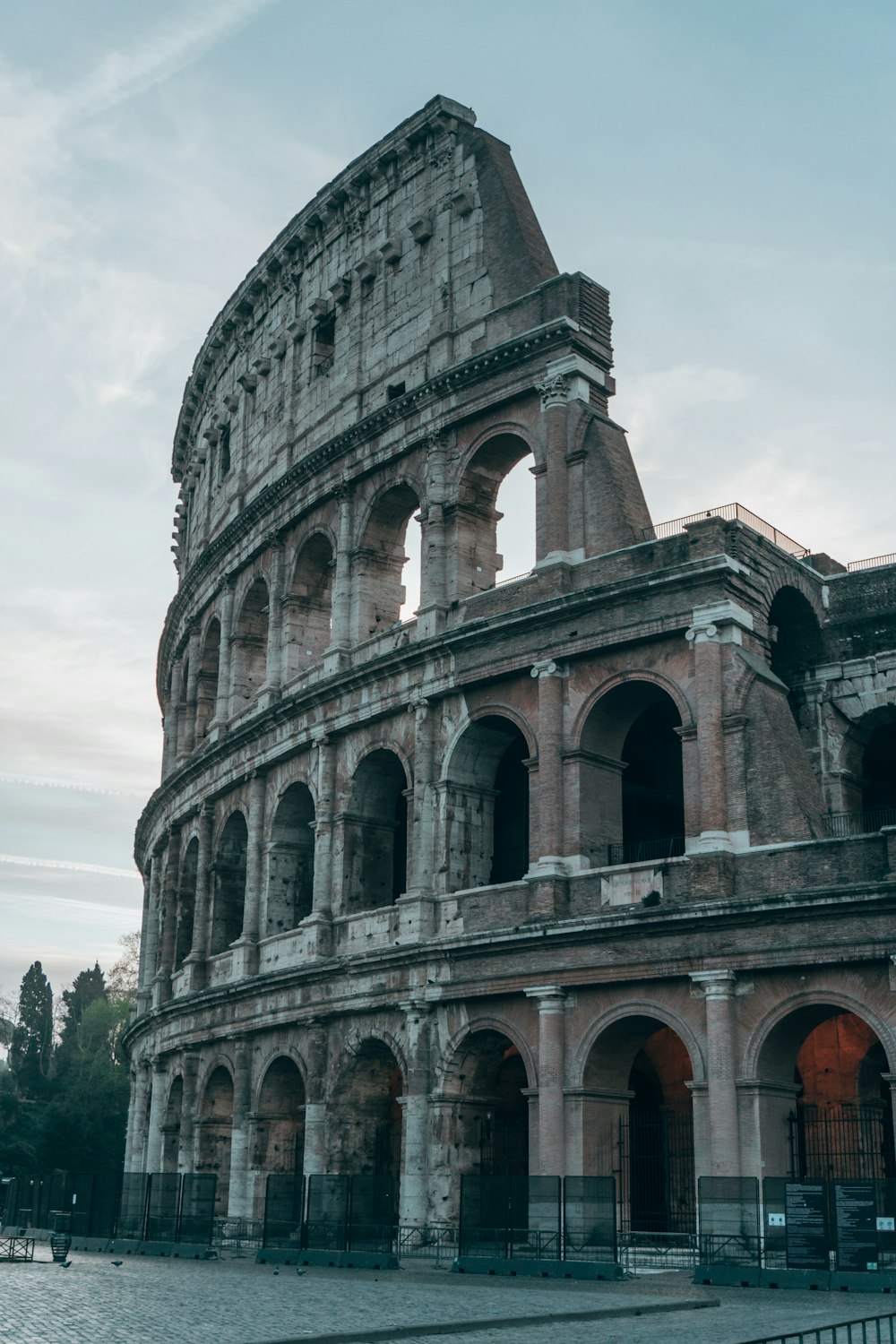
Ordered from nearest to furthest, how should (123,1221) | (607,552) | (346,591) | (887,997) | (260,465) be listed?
(887,997) < (607,552) < (123,1221) < (346,591) < (260,465)

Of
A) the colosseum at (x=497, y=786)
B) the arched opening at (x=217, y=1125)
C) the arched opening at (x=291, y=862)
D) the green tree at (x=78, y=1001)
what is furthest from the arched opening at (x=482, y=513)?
the green tree at (x=78, y=1001)

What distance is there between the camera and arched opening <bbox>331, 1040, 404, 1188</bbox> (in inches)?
1003

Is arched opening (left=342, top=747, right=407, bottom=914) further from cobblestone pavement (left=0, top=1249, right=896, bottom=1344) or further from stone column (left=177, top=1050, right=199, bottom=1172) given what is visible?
cobblestone pavement (left=0, top=1249, right=896, bottom=1344)

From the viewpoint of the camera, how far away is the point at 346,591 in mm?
28766

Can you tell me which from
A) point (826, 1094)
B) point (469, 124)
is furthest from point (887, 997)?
point (469, 124)

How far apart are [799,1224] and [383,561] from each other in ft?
52.0

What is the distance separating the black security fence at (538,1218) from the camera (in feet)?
59.8

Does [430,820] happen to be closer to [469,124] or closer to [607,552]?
[607,552]

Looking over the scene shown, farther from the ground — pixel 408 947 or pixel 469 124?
pixel 469 124

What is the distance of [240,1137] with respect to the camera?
2791 cm

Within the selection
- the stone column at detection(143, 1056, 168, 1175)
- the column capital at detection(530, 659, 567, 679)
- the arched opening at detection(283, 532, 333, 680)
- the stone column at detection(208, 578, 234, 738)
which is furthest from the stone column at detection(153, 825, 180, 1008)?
the column capital at detection(530, 659, 567, 679)

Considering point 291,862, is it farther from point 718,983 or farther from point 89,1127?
point 89,1127

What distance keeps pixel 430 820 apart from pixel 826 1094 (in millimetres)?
7603

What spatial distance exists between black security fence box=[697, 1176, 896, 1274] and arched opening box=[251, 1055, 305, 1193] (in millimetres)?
11558
